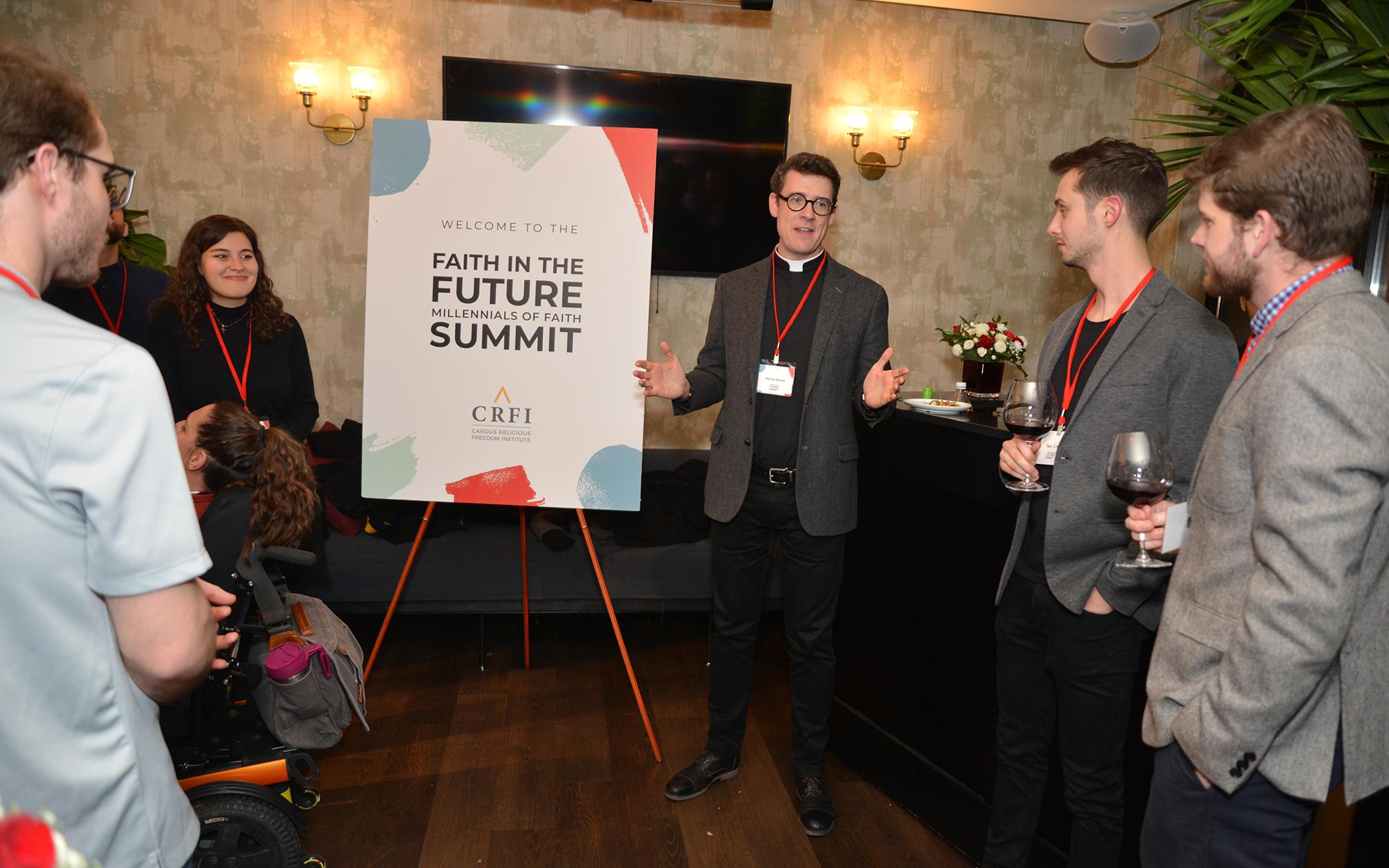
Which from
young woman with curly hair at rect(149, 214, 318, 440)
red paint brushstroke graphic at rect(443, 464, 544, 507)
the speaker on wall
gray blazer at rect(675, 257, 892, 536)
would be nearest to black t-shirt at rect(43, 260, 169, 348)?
young woman with curly hair at rect(149, 214, 318, 440)

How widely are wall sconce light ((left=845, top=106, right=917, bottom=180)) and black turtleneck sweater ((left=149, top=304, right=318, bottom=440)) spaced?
3.09 metres

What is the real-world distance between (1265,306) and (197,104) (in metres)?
4.70

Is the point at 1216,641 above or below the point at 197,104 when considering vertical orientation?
below

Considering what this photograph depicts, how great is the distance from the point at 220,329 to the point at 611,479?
143 centimetres

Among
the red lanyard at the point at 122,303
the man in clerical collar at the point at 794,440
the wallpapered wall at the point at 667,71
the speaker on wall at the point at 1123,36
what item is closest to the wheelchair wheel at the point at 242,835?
the man in clerical collar at the point at 794,440

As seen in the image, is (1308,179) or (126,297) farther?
(126,297)

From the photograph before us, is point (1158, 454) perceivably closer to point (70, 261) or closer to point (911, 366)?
point (70, 261)

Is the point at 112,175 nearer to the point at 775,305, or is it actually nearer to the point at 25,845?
the point at 25,845

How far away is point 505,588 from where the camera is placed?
3453 millimetres

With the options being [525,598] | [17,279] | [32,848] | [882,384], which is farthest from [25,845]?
[525,598]

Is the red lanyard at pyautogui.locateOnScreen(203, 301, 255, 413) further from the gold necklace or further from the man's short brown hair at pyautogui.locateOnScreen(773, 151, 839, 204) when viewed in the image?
the man's short brown hair at pyautogui.locateOnScreen(773, 151, 839, 204)

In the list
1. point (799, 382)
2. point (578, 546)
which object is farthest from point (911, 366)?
point (799, 382)

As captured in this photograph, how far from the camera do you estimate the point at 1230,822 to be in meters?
1.18

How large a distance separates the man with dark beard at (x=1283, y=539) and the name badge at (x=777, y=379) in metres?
1.25
